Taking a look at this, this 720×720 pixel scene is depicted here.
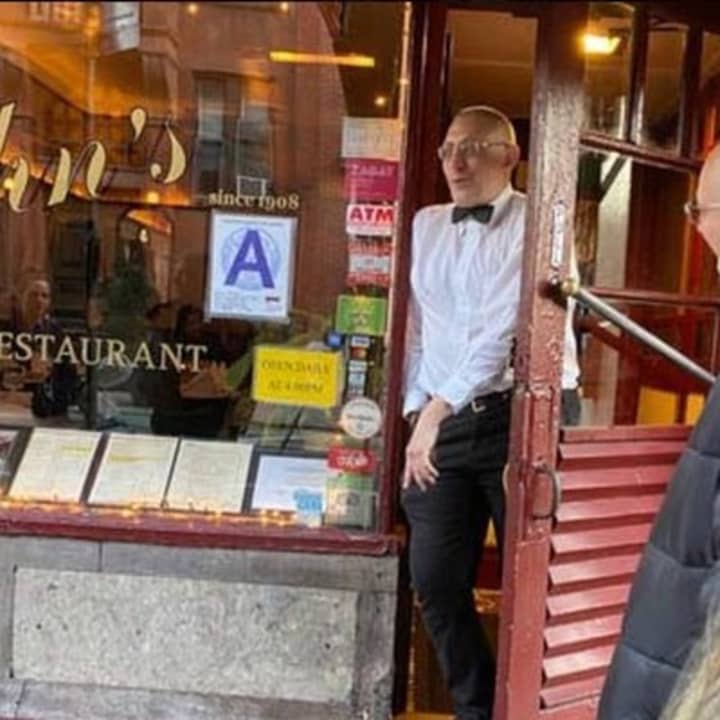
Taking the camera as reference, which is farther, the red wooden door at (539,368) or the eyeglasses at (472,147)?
the eyeglasses at (472,147)

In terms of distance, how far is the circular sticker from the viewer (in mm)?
3096

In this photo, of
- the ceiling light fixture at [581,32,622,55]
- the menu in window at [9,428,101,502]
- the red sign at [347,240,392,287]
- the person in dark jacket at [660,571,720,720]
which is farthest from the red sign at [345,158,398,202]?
the person in dark jacket at [660,571,720,720]

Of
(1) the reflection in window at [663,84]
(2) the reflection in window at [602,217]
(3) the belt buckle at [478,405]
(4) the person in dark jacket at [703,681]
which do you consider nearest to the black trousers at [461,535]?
(3) the belt buckle at [478,405]

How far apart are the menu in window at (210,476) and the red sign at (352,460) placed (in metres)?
0.24

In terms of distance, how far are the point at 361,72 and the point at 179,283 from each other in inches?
28.3

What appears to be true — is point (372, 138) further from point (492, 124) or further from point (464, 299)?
point (464, 299)

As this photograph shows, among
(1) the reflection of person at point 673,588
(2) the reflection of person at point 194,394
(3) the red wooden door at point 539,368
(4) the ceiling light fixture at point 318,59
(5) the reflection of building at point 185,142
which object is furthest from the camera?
(2) the reflection of person at point 194,394

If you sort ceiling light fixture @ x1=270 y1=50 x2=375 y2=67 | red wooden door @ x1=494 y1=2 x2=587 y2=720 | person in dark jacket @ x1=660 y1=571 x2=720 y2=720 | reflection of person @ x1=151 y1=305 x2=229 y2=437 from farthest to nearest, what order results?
reflection of person @ x1=151 y1=305 x2=229 y2=437 → ceiling light fixture @ x1=270 y1=50 x2=375 y2=67 → red wooden door @ x1=494 y1=2 x2=587 y2=720 → person in dark jacket @ x1=660 y1=571 x2=720 y2=720

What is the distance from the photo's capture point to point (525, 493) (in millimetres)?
2529

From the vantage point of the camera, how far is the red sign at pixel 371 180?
3.05 metres

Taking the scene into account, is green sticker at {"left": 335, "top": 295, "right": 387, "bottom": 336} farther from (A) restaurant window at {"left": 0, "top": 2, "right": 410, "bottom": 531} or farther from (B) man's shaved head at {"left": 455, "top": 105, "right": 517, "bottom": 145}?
(B) man's shaved head at {"left": 455, "top": 105, "right": 517, "bottom": 145}

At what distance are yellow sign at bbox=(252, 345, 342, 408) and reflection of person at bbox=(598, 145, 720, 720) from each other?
1.38 m

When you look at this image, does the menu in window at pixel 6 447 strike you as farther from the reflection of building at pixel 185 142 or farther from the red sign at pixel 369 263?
the red sign at pixel 369 263

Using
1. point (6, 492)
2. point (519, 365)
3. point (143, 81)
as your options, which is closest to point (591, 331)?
point (519, 365)
